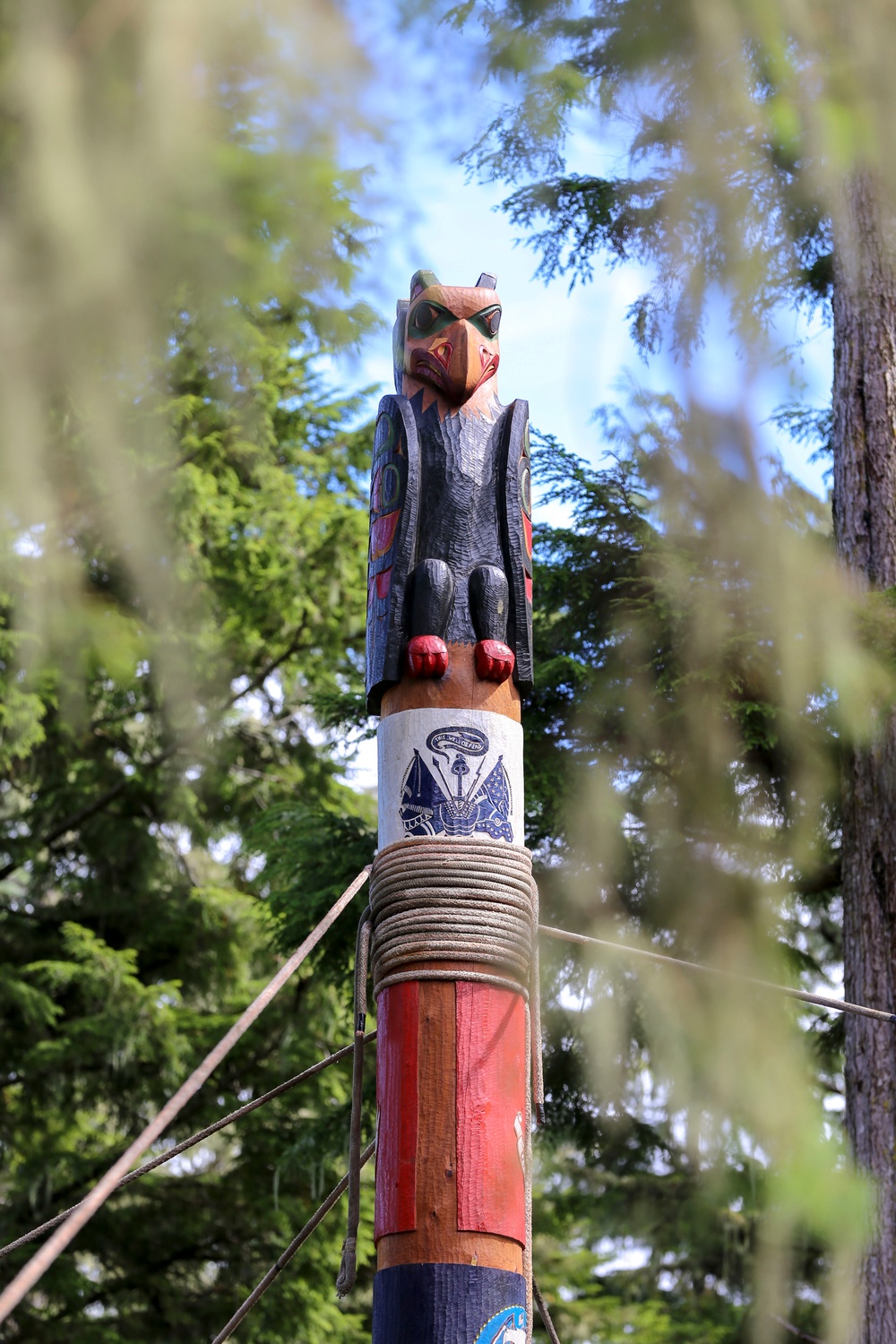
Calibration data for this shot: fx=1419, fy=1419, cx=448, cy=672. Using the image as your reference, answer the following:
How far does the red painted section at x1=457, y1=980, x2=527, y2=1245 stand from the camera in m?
2.76

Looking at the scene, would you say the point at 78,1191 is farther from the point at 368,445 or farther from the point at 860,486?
the point at 860,486

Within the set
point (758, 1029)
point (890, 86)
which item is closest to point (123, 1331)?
point (758, 1029)

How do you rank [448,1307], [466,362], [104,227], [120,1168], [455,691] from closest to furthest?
[104,227] < [120,1168] < [448,1307] < [455,691] < [466,362]

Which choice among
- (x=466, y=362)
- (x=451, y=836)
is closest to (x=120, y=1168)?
(x=451, y=836)

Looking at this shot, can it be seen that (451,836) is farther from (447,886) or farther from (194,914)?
(194,914)

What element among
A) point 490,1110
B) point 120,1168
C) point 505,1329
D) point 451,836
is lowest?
point 505,1329

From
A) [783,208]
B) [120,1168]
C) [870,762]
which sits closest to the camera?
[120,1168]

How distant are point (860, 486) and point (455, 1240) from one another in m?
4.16

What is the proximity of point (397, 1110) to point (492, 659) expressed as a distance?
100 centimetres

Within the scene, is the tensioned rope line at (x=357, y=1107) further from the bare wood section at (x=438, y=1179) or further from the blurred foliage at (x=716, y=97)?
the blurred foliage at (x=716, y=97)

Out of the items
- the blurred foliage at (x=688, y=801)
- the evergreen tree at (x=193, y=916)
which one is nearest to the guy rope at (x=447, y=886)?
the blurred foliage at (x=688, y=801)

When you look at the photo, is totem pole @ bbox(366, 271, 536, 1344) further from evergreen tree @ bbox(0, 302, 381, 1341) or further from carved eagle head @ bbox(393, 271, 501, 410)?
evergreen tree @ bbox(0, 302, 381, 1341)

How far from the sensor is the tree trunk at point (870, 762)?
16.8 feet

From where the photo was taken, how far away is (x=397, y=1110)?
2.87m
